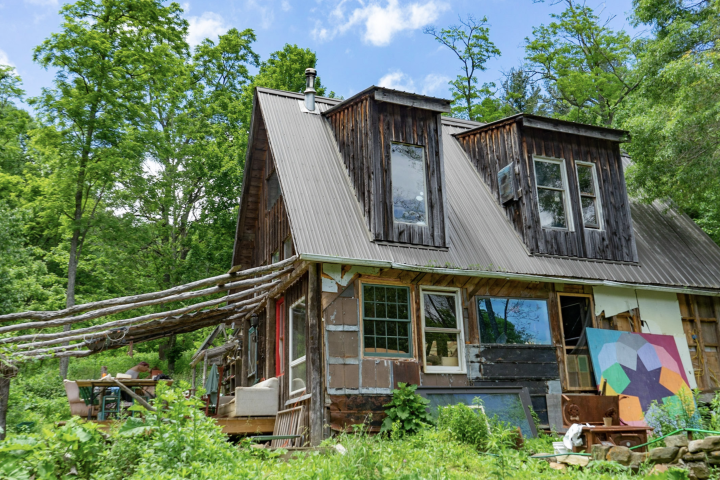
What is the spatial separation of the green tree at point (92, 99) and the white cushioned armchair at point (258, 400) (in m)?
10.2

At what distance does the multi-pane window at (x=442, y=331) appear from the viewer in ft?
35.1

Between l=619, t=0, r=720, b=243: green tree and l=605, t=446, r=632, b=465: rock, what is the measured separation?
8.40 metres

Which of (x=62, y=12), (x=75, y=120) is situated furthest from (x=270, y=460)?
(x=62, y=12)

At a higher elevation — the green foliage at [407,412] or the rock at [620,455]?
the green foliage at [407,412]

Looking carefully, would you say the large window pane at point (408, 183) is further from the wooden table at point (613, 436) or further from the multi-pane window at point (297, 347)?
the wooden table at point (613, 436)

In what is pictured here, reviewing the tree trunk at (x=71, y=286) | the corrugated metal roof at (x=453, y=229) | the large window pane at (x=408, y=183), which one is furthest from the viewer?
the tree trunk at (x=71, y=286)

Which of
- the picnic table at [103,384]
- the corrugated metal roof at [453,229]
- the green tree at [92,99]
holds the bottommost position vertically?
the picnic table at [103,384]

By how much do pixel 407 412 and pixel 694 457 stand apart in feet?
13.5

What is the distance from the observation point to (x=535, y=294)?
462 inches

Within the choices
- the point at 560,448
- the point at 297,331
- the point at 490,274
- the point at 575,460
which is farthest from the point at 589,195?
the point at 575,460

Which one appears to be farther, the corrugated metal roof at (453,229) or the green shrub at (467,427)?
the corrugated metal roof at (453,229)

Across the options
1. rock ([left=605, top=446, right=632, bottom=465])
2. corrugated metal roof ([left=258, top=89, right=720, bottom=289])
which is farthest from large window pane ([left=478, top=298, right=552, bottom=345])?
rock ([left=605, top=446, right=632, bottom=465])

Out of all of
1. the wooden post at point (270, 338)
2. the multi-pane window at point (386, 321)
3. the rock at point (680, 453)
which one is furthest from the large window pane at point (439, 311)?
the rock at point (680, 453)

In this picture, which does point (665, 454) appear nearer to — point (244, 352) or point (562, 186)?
point (562, 186)
